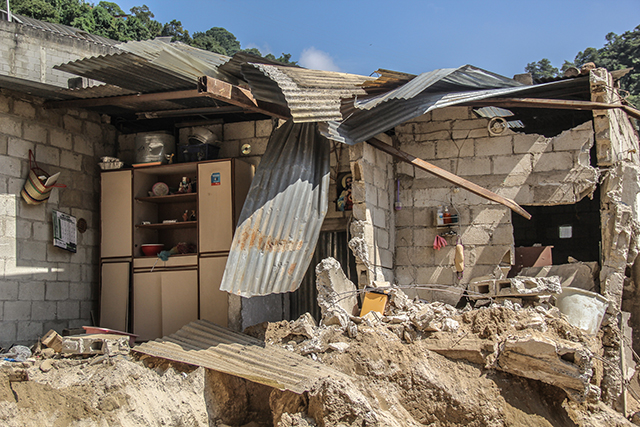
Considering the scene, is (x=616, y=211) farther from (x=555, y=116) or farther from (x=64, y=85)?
(x=64, y=85)

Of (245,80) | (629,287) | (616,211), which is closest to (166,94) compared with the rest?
(245,80)

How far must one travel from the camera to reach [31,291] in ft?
26.7

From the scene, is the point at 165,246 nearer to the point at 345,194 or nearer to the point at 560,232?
the point at 345,194

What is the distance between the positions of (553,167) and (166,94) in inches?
214

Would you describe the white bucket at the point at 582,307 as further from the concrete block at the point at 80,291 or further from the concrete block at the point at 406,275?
the concrete block at the point at 80,291

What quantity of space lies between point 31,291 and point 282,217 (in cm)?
360

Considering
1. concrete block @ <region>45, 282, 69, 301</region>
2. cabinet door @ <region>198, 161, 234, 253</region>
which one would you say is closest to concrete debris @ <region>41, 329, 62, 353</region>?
concrete block @ <region>45, 282, 69, 301</region>

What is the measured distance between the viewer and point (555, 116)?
409 inches

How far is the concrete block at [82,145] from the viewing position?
30.0 ft

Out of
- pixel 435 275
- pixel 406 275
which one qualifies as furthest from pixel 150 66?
pixel 435 275

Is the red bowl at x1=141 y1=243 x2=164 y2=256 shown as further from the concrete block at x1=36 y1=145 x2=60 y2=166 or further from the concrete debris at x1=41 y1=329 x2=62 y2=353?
the concrete debris at x1=41 y1=329 x2=62 y2=353

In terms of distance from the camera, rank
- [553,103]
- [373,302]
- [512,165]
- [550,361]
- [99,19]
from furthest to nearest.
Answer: [99,19] → [512,165] → [553,103] → [373,302] → [550,361]

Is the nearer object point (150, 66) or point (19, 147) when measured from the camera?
point (150, 66)

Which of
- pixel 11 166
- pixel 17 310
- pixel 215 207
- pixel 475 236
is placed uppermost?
pixel 11 166
